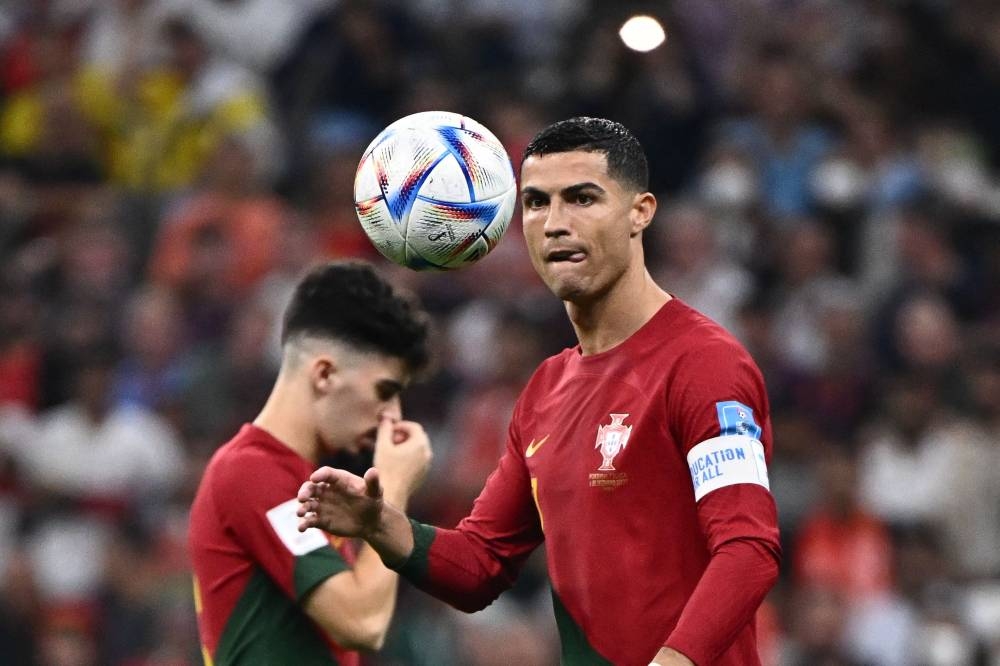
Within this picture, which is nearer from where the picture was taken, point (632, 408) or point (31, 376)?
point (632, 408)

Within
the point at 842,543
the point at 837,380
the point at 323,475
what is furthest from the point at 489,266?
the point at 323,475

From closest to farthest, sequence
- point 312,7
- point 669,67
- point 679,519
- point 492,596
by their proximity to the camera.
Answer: point 679,519 < point 492,596 < point 669,67 < point 312,7

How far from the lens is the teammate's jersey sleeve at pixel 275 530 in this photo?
5.34 metres

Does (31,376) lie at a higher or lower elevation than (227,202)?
lower

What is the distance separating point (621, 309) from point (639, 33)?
622 cm

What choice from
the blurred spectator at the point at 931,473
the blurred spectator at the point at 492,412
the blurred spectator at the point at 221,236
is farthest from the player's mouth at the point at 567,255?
the blurred spectator at the point at 221,236

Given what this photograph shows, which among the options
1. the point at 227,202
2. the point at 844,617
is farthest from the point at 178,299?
the point at 844,617

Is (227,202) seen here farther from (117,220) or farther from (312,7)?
(312,7)

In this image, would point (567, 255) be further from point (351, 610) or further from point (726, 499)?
point (351, 610)

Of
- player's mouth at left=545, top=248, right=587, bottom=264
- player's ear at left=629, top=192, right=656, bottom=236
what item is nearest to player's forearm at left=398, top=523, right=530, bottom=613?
player's mouth at left=545, top=248, right=587, bottom=264

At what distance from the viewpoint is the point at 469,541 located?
5.13m

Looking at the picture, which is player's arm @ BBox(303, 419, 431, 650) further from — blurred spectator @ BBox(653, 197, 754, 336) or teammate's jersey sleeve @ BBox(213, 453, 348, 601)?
blurred spectator @ BBox(653, 197, 754, 336)

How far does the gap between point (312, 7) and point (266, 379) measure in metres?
3.58

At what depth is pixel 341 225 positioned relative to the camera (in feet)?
37.7
